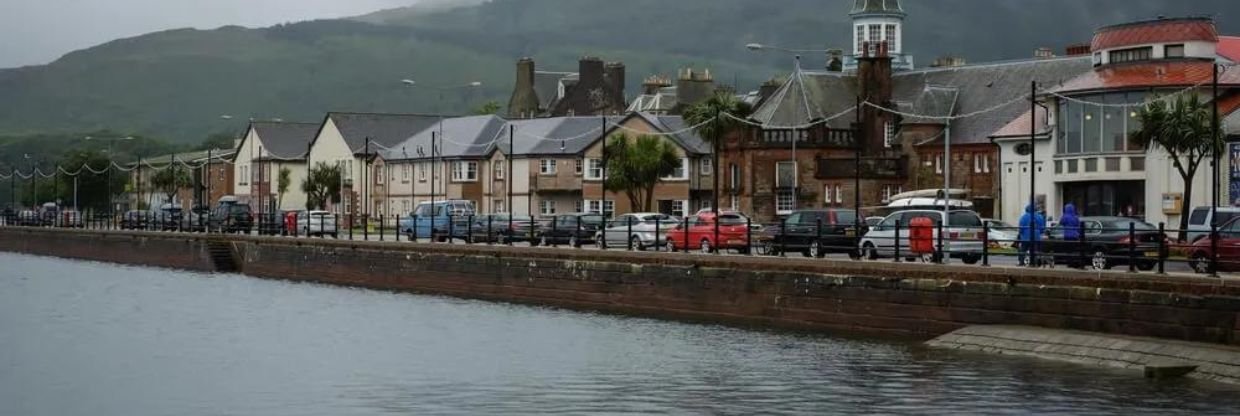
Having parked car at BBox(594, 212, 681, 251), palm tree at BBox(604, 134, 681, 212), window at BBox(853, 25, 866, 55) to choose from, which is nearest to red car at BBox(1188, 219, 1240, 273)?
parked car at BBox(594, 212, 681, 251)

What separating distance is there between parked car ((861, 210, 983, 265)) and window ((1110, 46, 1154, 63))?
2318 cm

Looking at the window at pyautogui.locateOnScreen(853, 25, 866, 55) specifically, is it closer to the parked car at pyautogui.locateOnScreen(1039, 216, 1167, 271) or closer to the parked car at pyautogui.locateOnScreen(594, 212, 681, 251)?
the parked car at pyautogui.locateOnScreen(594, 212, 681, 251)

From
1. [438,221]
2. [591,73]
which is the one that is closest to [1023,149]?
[438,221]

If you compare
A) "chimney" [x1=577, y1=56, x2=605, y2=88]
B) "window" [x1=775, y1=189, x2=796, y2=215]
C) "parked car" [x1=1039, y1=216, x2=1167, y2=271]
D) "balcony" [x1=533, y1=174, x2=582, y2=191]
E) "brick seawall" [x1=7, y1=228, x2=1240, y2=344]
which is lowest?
"brick seawall" [x1=7, y1=228, x2=1240, y2=344]

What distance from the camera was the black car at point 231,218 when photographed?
95.0 metres

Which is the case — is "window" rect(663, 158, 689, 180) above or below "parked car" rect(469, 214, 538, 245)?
above

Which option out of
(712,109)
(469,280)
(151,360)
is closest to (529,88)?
(712,109)

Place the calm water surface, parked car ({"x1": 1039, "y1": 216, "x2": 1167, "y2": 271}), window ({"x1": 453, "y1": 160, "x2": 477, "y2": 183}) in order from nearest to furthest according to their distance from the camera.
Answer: the calm water surface
parked car ({"x1": 1039, "y1": 216, "x2": 1167, "y2": 271})
window ({"x1": 453, "y1": 160, "x2": 477, "y2": 183})

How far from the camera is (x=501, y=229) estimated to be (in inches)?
2820

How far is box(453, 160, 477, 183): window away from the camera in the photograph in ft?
386

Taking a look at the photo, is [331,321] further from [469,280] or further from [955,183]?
[955,183]

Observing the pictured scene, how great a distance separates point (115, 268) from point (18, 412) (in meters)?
61.9

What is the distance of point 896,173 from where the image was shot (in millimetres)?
102562

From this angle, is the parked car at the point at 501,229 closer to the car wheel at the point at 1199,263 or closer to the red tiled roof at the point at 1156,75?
the red tiled roof at the point at 1156,75
